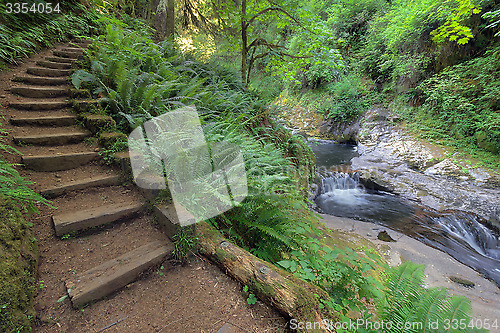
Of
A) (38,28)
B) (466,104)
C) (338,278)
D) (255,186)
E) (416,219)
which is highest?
(466,104)

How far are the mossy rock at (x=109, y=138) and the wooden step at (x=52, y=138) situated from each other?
336 millimetres

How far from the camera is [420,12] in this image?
28.1 feet

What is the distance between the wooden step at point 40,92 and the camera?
3.40 m

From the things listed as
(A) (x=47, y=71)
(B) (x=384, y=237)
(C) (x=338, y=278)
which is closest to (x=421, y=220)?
(B) (x=384, y=237)

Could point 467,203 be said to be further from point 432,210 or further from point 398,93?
point 398,93

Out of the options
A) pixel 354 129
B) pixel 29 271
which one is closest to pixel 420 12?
pixel 354 129

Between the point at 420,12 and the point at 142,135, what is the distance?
481 inches

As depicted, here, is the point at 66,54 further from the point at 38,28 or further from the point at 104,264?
the point at 104,264

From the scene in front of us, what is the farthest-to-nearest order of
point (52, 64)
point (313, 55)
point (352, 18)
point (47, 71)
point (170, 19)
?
1. point (352, 18)
2. point (170, 19)
3. point (313, 55)
4. point (52, 64)
5. point (47, 71)

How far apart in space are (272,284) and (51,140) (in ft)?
11.6

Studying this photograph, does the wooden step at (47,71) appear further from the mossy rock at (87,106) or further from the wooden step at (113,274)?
the wooden step at (113,274)

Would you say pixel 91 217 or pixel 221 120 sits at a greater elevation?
pixel 221 120

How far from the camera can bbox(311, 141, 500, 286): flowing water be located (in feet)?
14.8

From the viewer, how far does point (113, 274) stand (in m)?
1.67
